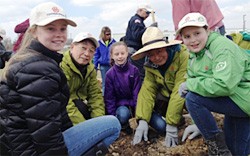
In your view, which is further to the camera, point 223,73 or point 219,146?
point 219,146

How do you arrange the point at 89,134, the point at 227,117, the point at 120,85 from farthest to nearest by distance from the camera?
1. the point at 120,85
2. the point at 227,117
3. the point at 89,134

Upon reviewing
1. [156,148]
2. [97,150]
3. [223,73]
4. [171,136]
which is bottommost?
[156,148]

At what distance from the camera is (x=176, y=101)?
3.18 meters

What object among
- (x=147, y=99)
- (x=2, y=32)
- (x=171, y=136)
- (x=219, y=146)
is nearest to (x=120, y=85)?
(x=147, y=99)

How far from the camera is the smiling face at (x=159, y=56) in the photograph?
3193 mm

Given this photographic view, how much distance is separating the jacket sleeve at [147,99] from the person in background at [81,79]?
1.48 feet

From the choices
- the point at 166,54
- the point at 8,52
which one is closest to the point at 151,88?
the point at 166,54

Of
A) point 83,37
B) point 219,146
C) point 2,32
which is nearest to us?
point 219,146

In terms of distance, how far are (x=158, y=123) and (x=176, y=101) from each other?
44cm

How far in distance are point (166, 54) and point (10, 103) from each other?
1801 mm

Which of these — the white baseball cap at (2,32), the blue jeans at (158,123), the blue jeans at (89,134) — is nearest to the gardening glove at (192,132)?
the blue jeans at (158,123)

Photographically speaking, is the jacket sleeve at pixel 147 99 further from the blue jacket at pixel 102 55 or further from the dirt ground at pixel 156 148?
the blue jacket at pixel 102 55

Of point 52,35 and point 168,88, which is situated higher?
point 52,35

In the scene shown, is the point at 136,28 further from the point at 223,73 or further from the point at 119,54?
the point at 223,73
